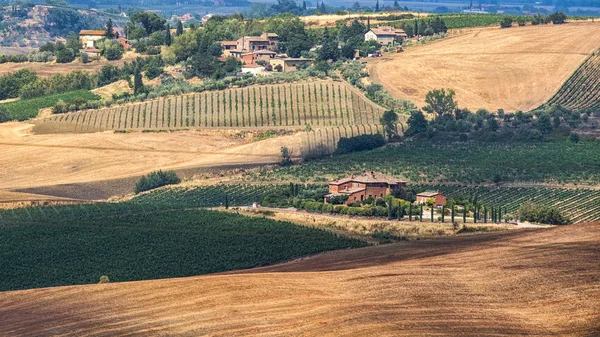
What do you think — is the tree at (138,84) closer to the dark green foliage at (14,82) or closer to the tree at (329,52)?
the dark green foliage at (14,82)

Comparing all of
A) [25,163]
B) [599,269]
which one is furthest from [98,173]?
[599,269]

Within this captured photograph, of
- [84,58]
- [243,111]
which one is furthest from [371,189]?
[84,58]

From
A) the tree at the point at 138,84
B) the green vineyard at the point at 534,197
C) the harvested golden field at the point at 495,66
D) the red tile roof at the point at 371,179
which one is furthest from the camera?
the tree at the point at 138,84

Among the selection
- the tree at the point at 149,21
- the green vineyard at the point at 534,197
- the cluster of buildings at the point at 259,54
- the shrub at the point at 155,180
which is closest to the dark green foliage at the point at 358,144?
the shrub at the point at 155,180

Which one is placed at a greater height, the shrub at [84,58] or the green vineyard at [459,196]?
the green vineyard at [459,196]

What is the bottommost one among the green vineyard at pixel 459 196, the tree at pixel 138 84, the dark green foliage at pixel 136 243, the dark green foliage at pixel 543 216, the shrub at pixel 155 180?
the tree at pixel 138 84

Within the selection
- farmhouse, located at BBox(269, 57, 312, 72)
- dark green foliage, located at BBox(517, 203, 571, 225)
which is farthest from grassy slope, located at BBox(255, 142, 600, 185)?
farmhouse, located at BBox(269, 57, 312, 72)

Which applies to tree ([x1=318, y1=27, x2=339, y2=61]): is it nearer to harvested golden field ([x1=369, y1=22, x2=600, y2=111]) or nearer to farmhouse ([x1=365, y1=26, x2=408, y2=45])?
harvested golden field ([x1=369, y1=22, x2=600, y2=111])
